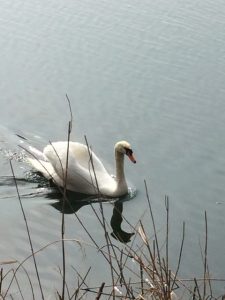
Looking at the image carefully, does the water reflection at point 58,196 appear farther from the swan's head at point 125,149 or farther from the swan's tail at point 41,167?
the swan's head at point 125,149

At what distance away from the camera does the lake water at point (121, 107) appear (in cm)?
752

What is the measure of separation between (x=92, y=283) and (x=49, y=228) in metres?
1.29

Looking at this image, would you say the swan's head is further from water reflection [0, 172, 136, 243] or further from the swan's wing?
water reflection [0, 172, 136, 243]

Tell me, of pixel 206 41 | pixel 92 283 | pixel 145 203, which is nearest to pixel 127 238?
pixel 145 203

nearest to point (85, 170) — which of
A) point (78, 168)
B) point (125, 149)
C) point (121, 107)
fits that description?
point (78, 168)

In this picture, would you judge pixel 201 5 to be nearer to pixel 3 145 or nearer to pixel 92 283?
pixel 3 145

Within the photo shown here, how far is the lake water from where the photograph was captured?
24.7 feet

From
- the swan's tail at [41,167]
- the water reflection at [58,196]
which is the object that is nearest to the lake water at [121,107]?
the water reflection at [58,196]

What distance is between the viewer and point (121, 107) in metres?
11.0

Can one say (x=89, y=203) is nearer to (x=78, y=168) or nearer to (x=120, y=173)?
(x=78, y=168)

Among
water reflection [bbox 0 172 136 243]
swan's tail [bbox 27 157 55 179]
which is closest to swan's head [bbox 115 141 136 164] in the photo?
water reflection [bbox 0 172 136 243]

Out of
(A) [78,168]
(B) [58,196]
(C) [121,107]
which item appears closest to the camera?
(B) [58,196]

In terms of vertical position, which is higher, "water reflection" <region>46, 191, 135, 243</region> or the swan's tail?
the swan's tail

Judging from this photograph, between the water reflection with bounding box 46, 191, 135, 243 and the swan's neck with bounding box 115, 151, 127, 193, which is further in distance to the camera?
the swan's neck with bounding box 115, 151, 127, 193
